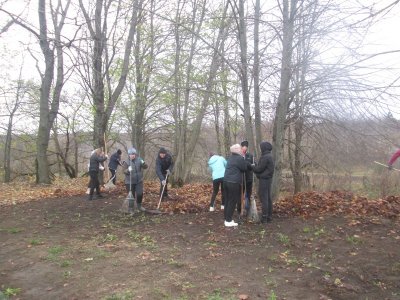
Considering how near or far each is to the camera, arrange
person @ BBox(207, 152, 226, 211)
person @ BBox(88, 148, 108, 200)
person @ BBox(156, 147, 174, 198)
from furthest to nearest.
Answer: person @ BBox(88, 148, 108, 200), person @ BBox(156, 147, 174, 198), person @ BBox(207, 152, 226, 211)

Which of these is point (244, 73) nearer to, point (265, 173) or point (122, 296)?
point (265, 173)

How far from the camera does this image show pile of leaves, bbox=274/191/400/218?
29.1 ft

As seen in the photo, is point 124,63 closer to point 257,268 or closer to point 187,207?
point 187,207

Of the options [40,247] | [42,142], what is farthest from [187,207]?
[42,142]

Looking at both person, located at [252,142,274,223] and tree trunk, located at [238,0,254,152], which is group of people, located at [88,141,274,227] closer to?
person, located at [252,142,274,223]

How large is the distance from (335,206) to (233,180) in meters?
2.79

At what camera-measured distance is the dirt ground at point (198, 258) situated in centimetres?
540

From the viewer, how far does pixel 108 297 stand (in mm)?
5188

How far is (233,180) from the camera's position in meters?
8.52

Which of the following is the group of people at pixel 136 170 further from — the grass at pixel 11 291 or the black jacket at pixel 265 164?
the grass at pixel 11 291

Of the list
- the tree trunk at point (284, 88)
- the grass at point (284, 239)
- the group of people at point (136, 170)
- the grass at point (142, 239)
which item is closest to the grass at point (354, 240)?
the grass at point (284, 239)

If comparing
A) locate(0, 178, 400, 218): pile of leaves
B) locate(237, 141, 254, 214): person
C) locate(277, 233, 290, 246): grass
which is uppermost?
locate(237, 141, 254, 214): person

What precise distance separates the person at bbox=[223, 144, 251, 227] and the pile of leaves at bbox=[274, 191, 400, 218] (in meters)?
1.63

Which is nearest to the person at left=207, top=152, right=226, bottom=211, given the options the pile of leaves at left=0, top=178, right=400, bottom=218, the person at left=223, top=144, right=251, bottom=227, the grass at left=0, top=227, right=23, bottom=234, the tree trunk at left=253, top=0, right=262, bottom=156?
the pile of leaves at left=0, top=178, right=400, bottom=218
